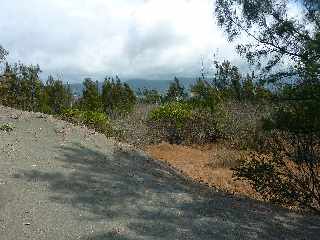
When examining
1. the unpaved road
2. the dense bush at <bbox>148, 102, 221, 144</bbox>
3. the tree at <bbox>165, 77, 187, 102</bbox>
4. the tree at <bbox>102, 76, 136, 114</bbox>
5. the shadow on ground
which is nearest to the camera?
the unpaved road

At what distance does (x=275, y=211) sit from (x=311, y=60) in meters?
3.11

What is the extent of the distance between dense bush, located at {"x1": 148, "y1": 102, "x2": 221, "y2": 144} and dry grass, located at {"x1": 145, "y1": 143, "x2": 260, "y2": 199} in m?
0.76

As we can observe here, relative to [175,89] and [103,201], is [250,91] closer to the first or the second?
[103,201]

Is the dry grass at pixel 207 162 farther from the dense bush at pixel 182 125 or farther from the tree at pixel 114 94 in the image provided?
the tree at pixel 114 94

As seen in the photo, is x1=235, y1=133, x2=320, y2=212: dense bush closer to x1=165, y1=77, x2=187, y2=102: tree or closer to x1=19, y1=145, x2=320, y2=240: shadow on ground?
x1=19, y1=145, x2=320, y2=240: shadow on ground

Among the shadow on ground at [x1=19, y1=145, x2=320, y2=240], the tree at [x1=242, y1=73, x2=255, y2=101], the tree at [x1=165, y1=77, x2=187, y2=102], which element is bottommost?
the shadow on ground at [x1=19, y1=145, x2=320, y2=240]

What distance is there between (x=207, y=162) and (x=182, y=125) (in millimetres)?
4246

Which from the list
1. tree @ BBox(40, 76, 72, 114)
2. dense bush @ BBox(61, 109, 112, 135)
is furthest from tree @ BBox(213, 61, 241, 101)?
dense bush @ BBox(61, 109, 112, 135)

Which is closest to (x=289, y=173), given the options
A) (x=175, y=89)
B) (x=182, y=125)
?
(x=182, y=125)

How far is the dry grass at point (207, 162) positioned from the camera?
15545 millimetres

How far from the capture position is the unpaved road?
26.7 feet

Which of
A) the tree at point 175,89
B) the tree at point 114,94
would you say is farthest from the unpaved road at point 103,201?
the tree at point 175,89

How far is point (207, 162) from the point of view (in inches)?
757

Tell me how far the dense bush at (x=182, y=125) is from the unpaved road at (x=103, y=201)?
9713 mm
